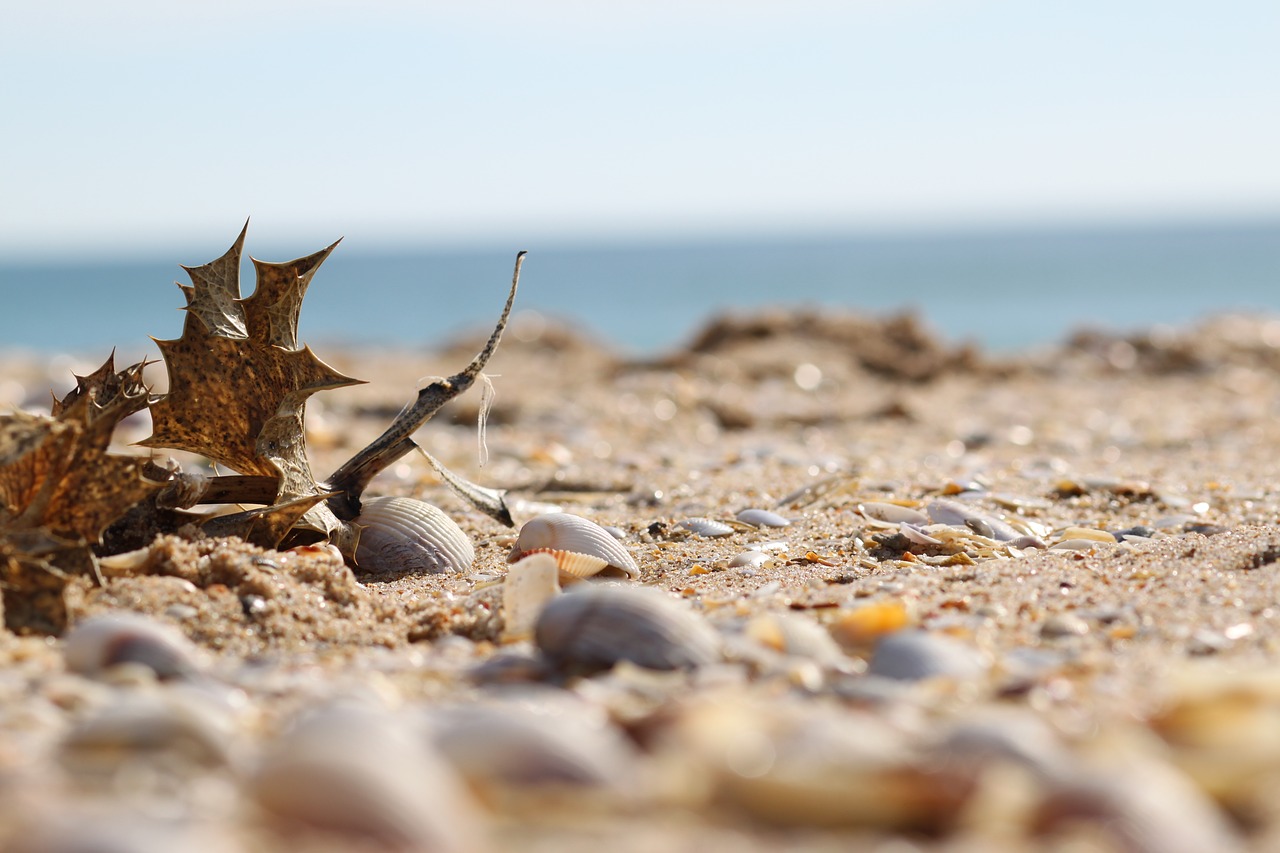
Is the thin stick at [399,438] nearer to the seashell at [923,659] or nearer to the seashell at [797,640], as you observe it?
the seashell at [797,640]

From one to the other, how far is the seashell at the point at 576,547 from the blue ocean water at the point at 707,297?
8.34m

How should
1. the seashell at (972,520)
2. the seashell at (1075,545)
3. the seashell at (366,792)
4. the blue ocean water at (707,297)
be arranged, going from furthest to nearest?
the blue ocean water at (707,297) → the seashell at (972,520) → the seashell at (1075,545) → the seashell at (366,792)

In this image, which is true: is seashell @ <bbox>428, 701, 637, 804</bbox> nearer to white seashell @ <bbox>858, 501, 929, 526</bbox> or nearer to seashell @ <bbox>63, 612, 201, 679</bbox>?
seashell @ <bbox>63, 612, 201, 679</bbox>

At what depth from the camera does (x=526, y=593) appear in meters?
2.41

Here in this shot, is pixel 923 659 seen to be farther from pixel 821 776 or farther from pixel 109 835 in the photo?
pixel 109 835

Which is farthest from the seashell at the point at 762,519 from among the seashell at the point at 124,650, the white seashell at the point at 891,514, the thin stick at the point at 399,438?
the seashell at the point at 124,650

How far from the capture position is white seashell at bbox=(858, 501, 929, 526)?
3.44 m

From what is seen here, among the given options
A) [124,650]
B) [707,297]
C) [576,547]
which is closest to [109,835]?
[124,650]

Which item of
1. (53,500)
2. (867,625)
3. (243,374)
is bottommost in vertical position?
(867,625)

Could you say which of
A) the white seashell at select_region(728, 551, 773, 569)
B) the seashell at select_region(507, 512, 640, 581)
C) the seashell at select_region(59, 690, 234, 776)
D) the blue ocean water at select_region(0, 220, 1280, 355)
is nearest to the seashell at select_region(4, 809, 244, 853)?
the seashell at select_region(59, 690, 234, 776)

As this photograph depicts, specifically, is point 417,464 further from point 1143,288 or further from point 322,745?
point 1143,288

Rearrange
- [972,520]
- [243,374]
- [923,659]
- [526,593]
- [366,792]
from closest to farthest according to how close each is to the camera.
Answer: [366,792], [923,659], [526,593], [243,374], [972,520]

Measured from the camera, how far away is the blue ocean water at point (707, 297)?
31453 mm

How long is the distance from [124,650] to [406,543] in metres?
1.13
